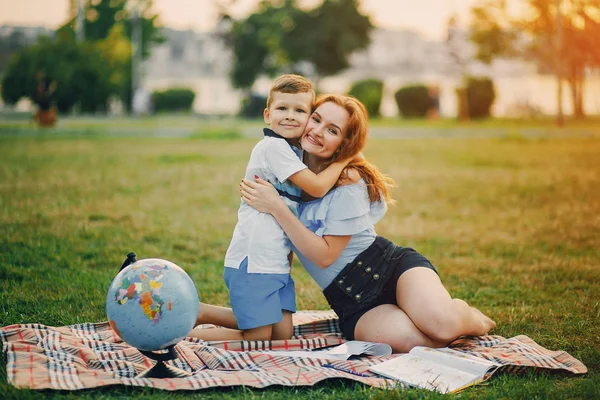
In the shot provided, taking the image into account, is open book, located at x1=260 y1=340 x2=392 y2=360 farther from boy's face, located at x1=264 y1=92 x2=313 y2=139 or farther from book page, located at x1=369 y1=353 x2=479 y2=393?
boy's face, located at x1=264 y1=92 x2=313 y2=139

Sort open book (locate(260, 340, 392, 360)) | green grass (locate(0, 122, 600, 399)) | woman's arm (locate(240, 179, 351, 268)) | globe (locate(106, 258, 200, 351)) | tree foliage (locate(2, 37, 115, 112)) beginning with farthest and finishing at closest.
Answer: tree foliage (locate(2, 37, 115, 112)) → green grass (locate(0, 122, 600, 399)) → woman's arm (locate(240, 179, 351, 268)) → open book (locate(260, 340, 392, 360)) → globe (locate(106, 258, 200, 351))

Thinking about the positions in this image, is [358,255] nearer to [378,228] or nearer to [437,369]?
[437,369]

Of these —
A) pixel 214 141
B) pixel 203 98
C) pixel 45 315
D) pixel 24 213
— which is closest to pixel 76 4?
pixel 203 98

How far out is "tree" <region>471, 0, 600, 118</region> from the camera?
109 feet

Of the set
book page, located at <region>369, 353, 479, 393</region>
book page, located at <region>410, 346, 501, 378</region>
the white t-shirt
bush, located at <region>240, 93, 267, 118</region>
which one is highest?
bush, located at <region>240, 93, 267, 118</region>

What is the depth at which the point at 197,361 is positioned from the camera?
381cm

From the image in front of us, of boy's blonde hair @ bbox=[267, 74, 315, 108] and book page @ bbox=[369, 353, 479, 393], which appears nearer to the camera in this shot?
book page @ bbox=[369, 353, 479, 393]

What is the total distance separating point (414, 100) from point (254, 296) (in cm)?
3187

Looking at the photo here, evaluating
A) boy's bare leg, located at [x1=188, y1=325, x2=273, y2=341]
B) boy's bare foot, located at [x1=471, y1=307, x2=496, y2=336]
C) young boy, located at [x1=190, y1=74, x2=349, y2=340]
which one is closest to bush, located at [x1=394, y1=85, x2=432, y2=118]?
boy's bare foot, located at [x1=471, y1=307, x2=496, y2=336]

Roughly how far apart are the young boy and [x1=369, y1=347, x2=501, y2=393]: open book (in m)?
0.70

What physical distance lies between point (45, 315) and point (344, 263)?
1.97 m

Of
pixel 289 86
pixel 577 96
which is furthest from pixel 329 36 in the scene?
pixel 289 86

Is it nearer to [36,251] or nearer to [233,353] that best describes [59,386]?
[233,353]

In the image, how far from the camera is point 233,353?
385cm
